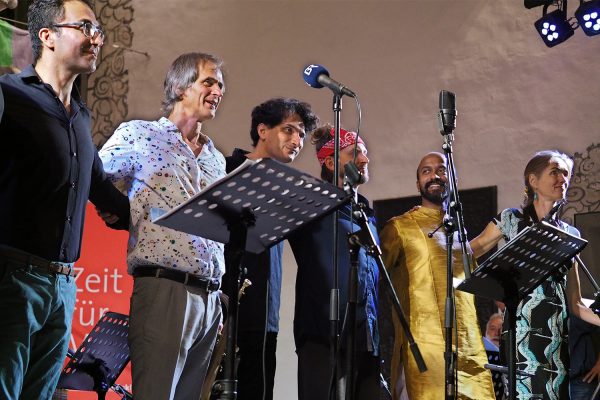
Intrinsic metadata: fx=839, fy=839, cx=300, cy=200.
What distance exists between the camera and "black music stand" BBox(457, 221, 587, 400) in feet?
11.5

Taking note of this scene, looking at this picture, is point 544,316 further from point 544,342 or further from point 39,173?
point 39,173

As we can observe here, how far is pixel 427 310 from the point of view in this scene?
4246 mm

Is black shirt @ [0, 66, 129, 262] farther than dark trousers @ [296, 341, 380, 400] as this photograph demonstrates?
No

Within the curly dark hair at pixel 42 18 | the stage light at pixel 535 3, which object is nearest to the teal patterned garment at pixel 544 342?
the stage light at pixel 535 3

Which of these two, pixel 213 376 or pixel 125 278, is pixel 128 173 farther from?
pixel 125 278

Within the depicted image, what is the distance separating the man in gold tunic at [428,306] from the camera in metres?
4.14

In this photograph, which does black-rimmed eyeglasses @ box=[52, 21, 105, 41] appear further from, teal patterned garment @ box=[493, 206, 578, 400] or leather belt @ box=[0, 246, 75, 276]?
teal patterned garment @ box=[493, 206, 578, 400]

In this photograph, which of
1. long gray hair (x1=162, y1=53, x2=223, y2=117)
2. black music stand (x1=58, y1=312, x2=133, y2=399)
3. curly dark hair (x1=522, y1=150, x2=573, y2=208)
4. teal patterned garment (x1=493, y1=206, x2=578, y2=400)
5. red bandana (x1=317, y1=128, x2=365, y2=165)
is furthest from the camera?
curly dark hair (x1=522, y1=150, x2=573, y2=208)

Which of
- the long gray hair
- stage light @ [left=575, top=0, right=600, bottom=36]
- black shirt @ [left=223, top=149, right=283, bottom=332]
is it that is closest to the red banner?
black shirt @ [left=223, top=149, right=283, bottom=332]

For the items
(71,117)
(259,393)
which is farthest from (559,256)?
(71,117)

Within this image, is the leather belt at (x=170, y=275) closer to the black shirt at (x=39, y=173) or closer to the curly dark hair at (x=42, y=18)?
the black shirt at (x=39, y=173)

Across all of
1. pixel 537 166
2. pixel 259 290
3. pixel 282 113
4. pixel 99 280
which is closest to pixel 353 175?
pixel 259 290

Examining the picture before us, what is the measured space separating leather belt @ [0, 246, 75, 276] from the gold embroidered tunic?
2.04 meters

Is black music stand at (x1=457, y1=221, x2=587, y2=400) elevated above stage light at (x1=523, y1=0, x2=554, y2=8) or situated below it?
below
